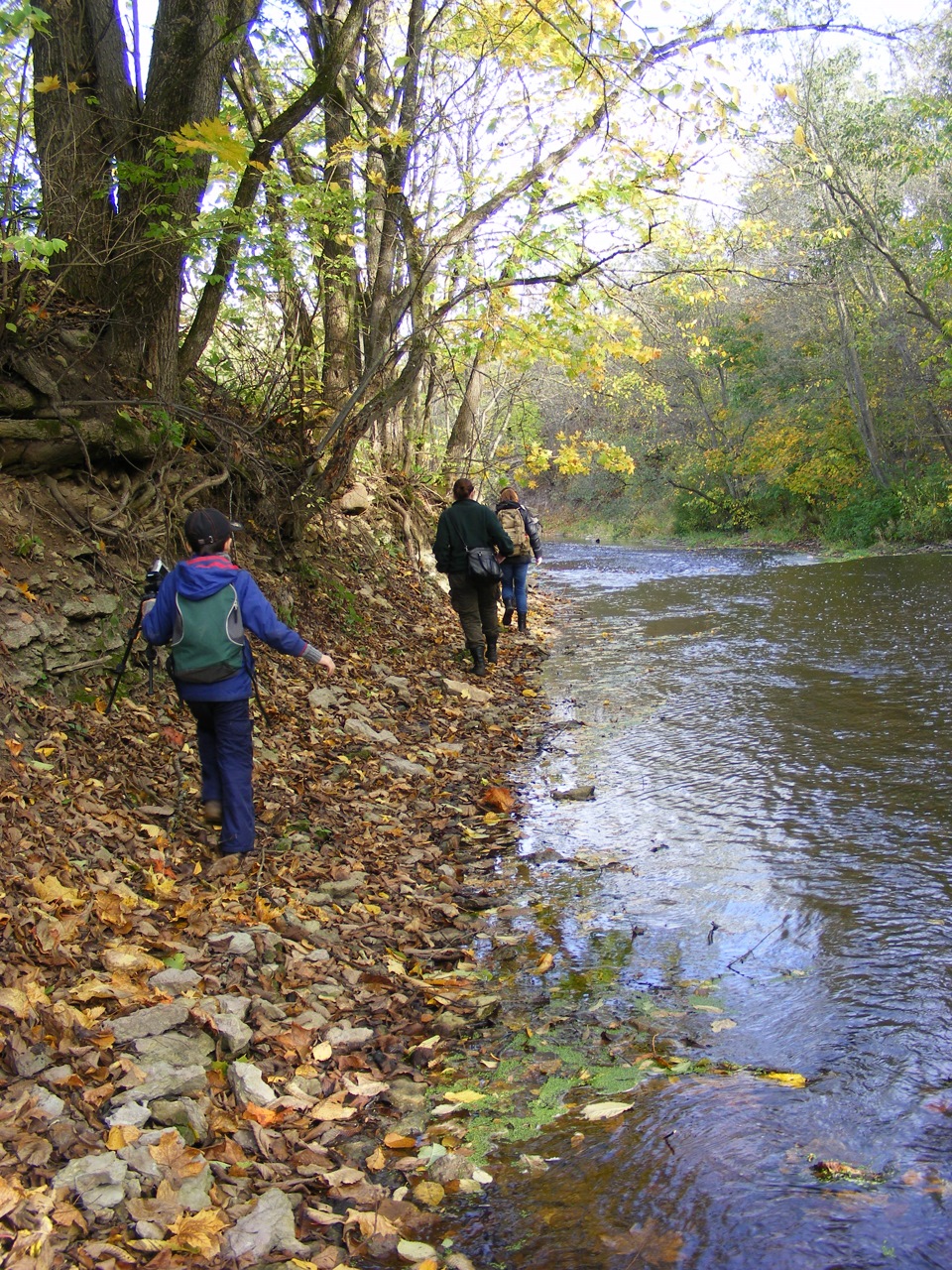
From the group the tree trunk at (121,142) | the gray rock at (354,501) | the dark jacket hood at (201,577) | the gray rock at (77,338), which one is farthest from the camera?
the gray rock at (354,501)

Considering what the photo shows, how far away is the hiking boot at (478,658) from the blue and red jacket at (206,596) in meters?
5.83

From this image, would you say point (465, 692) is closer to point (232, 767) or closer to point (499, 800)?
point (499, 800)

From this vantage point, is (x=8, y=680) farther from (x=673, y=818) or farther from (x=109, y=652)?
(x=673, y=818)

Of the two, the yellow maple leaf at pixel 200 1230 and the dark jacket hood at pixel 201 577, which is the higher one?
the dark jacket hood at pixel 201 577

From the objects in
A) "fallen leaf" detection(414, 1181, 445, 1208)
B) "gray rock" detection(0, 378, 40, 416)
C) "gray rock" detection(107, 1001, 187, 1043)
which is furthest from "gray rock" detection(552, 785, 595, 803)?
"gray rock" detection(0, 378, 40, 416)

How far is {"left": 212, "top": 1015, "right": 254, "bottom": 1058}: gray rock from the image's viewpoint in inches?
148

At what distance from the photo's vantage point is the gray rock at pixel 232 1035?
376cm

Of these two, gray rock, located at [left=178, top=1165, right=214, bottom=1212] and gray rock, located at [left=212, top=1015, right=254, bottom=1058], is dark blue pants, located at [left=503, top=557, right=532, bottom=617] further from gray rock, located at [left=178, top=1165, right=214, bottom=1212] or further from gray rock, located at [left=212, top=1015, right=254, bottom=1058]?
gray rock, located at [left=178, top=1165, right=214, bottom=1212]

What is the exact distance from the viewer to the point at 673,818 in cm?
652

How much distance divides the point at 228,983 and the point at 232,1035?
438 mm

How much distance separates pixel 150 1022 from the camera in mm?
3748

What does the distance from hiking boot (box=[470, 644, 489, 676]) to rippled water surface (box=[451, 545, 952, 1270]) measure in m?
0.96

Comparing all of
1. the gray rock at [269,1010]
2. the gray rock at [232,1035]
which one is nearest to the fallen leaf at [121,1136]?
the gray rock at [232,1035]

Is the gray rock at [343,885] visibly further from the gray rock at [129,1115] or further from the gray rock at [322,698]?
the gray rock at [322,698]
